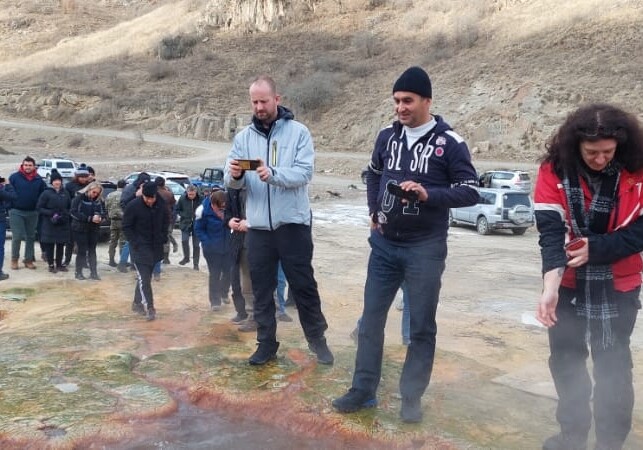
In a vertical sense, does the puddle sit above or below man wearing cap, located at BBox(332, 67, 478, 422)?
below

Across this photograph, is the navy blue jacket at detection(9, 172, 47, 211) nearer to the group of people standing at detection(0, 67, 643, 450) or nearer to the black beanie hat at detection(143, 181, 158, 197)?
the black beanie hat at detection(143, 181, 158, 197)

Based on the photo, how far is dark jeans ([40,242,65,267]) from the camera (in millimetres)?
10688

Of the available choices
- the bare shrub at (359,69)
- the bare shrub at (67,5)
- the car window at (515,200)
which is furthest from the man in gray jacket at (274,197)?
the bare shrub at (67,5)

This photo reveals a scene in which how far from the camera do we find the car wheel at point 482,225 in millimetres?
19688

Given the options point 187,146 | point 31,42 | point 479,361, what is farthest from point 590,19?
point 31,42

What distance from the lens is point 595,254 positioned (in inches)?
134

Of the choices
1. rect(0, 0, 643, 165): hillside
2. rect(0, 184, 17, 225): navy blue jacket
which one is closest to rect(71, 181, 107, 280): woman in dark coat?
rect(0, 184, 17, 225): navy blue jacket

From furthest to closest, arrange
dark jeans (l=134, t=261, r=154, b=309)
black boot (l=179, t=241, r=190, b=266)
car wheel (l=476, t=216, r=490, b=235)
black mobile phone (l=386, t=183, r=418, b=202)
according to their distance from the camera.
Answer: car wheel (l=476, t=216, r=490, b=235), black boot (l=179, t=241, r=190, b=266), dark jeans (l=134, t=261, r=154, b=309), black mobile phone (l=386, t=183, r=418, b=202)

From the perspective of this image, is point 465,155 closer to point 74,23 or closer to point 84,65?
point 84,65

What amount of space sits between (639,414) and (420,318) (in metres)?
1.61

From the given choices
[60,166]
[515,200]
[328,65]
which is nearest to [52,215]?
[515,200]

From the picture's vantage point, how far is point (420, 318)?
409 cm

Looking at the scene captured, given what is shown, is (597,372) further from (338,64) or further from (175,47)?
(175,47)

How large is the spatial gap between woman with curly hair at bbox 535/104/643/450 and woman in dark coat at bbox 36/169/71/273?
8.57 m
